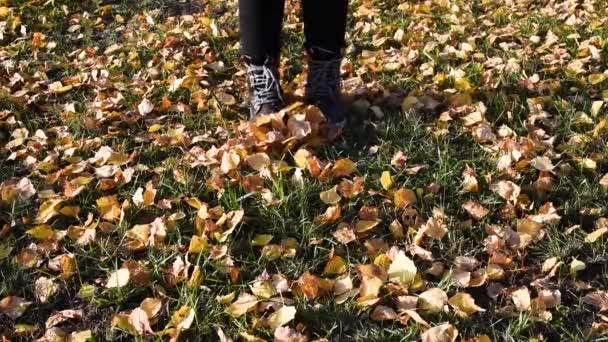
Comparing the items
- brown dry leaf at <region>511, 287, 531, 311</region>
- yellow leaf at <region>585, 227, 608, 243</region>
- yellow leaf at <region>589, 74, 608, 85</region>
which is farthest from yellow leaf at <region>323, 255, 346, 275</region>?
yellow leaf at <region>589, 74, 608, 85</region>

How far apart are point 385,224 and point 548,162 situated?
0.62 metres

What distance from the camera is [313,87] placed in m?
2.38

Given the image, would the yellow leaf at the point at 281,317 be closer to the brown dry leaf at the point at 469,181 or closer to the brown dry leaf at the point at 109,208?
the brown dry leaf at the point at 109,208

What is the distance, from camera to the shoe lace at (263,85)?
230cm

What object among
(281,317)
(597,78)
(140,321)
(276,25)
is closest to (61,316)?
(140,321)

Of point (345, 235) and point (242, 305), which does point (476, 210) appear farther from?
point (242, 305)

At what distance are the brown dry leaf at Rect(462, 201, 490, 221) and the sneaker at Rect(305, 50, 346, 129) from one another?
58 centimetres

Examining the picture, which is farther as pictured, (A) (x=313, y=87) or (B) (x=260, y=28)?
(A) (x=313, y=87)

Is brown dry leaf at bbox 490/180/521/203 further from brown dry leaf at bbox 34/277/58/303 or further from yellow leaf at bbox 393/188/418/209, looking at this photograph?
brown dry leaf at bbox 34/277/58/303

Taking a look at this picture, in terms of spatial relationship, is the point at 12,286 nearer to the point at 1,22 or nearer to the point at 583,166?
the point at 583,166

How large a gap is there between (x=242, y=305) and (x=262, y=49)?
99 cm

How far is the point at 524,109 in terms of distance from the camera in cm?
248

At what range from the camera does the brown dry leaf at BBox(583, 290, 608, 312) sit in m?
1.65

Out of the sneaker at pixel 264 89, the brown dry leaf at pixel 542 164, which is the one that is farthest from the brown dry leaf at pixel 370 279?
the sneaker at pixel 264 89
